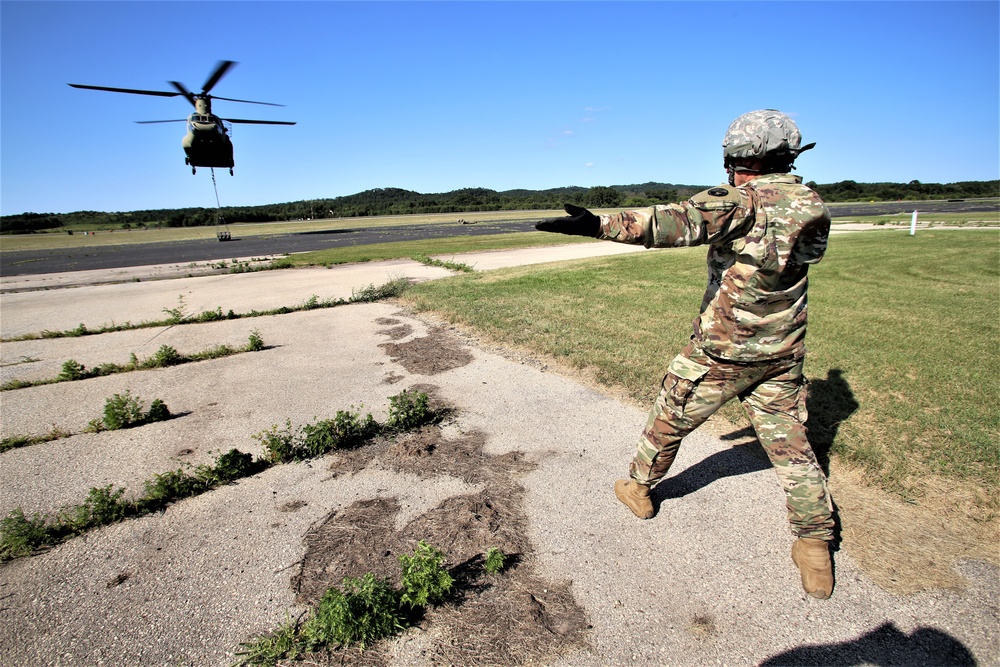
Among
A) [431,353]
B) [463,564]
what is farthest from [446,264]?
[463,564]

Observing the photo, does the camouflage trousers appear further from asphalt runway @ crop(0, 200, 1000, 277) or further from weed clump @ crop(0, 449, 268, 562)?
asphalt runway @ crop(0, 200, 1000, 277)

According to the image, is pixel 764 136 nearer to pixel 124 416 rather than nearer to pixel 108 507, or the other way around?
pixel 108 507

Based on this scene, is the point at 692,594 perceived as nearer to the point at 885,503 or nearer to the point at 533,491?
the point at 533,491

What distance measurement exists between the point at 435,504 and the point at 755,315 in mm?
2500

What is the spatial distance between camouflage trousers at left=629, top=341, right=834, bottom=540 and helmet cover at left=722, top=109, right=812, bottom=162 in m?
1.16

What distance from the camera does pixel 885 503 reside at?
3.54 metres

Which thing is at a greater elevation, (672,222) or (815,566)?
(672,222)

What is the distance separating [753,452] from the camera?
14.3 feet

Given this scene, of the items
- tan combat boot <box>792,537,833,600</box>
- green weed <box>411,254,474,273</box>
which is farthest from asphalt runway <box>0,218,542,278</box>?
tan combat boot <box>792,537,833,600</box>

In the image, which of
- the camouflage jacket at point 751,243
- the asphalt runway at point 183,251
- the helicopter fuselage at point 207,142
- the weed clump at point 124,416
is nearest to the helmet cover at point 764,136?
the camouflage jacket at point 751,243

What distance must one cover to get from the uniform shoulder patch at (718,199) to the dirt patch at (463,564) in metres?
2.24

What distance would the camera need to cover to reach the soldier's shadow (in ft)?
12.7

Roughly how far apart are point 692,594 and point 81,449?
18.2 feet

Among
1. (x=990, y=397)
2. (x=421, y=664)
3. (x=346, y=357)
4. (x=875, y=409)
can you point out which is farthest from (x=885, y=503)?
(x=346, y=357)
